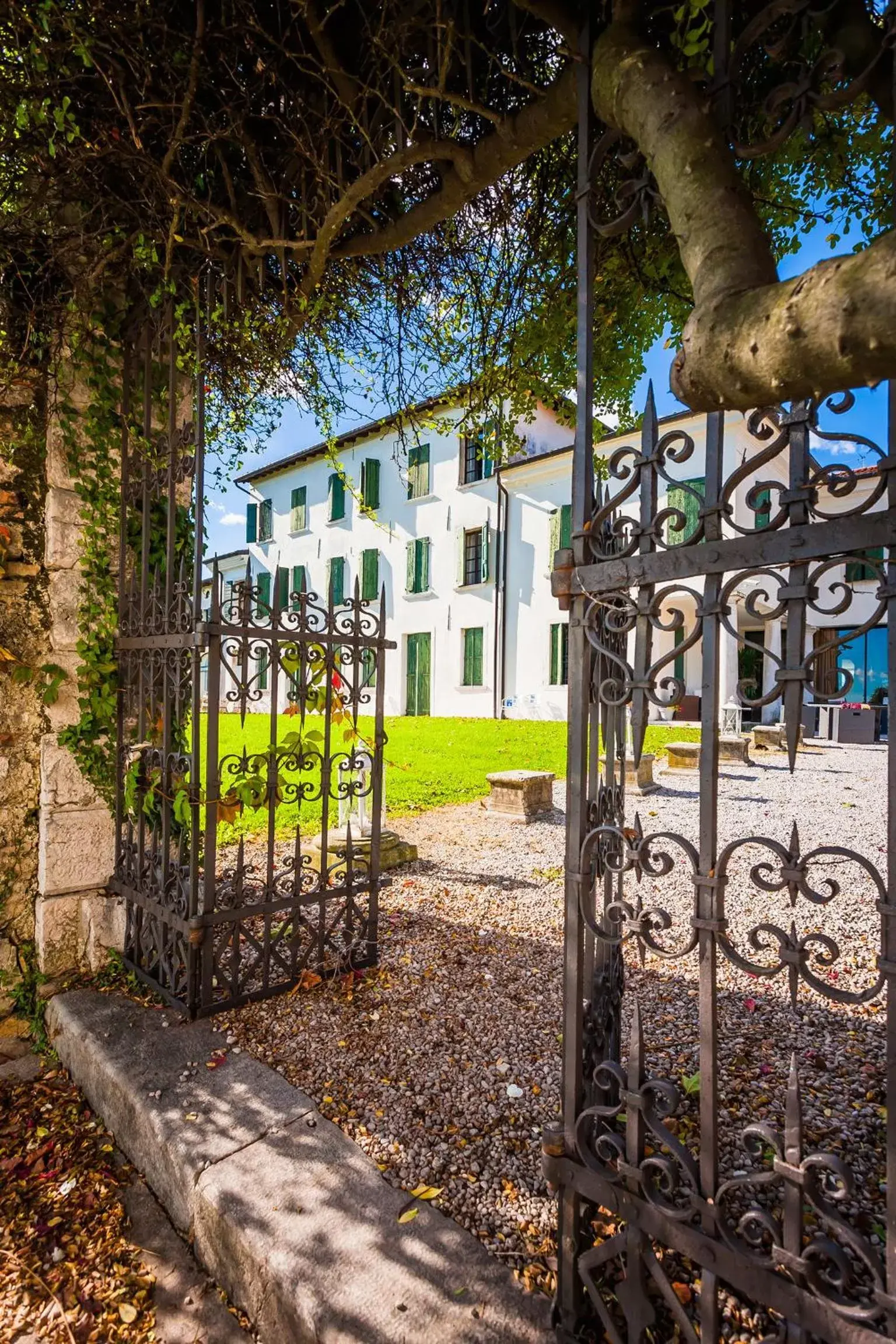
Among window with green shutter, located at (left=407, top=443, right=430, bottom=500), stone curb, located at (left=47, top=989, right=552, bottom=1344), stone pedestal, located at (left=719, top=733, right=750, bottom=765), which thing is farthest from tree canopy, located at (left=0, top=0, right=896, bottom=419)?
window with green shutter, located at (left=407, top=443, right=430, bottom=500)

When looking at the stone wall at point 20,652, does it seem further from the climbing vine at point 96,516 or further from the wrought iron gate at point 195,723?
the wrought iron gate at point 195,723

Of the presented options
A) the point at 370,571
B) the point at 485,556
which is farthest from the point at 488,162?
the point at 370,571

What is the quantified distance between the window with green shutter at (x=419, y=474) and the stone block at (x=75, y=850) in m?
15.7

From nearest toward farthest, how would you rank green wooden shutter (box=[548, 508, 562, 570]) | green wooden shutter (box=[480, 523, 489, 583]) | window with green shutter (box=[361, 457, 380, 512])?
green wooden shutter (box=[548, 508, 562, 570])
green wooden shutter (box=[480, 523, 489, 583])
window with green shutter (box=[361, 457, 380, 512])

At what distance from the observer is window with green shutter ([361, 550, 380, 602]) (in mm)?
18953

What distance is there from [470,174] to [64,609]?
2.54 m

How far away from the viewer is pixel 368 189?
218 centimetres

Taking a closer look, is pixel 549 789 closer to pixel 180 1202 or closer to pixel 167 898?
pixel 167 898

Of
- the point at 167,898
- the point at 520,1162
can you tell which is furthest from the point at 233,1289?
the point at 167,898

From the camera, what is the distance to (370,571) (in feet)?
63.5

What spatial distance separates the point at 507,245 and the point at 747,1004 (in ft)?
12.2

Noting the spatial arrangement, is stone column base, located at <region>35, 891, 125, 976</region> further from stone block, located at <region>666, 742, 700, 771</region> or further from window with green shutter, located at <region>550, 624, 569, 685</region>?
window with green shutter, located at <region>550, 624, 569, 685</region>

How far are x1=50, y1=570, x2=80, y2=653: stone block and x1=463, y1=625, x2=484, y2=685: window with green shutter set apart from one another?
14111 millimetres

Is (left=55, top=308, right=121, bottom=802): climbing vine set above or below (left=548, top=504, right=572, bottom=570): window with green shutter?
below
